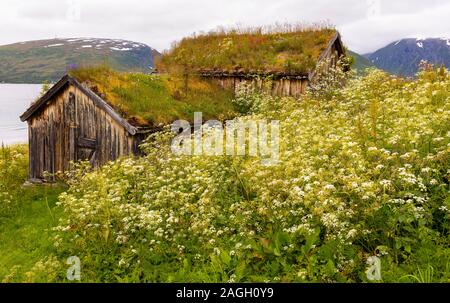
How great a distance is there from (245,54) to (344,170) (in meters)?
15.1

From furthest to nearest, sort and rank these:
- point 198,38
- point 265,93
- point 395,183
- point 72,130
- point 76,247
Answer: point 198,38 → point 265,93 → point 72,130 → point 76,247 → point 395,183

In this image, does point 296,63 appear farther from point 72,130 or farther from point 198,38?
point 72,130

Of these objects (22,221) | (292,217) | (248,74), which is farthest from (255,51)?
(292,217)

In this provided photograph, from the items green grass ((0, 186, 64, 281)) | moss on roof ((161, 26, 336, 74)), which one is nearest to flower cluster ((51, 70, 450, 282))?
green grass ((0, 186, 64, 281))

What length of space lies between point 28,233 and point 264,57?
528 inches

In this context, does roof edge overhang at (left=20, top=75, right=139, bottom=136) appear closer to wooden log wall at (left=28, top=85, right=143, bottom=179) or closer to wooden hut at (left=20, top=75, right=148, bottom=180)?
wooden hut at (left=20, top=75, right=148, bottom=180)

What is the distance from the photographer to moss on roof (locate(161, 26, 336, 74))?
1938 cm

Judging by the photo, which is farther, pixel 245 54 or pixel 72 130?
pixel 245 54

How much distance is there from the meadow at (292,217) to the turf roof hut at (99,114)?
4.03m

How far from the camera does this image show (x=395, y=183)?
618 cm

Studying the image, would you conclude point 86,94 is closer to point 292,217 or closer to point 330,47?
point 292,217

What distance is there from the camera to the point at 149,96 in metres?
15.2

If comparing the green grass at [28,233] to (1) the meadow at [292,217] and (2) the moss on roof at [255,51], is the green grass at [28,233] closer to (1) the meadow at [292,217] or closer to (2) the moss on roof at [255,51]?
(1) the meadow at [292,217]
